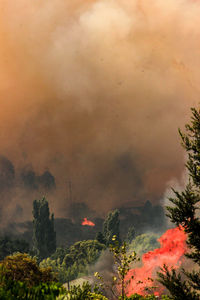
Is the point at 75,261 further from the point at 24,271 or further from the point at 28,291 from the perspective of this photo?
the point at 28,291

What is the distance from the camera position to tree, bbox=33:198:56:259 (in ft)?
297

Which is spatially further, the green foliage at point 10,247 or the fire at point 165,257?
the green foliage at point 10,247

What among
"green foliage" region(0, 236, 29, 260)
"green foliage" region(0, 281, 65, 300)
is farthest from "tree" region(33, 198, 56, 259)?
"green foliage" region(0, 281, 65, 300)

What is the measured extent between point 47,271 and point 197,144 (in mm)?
21629

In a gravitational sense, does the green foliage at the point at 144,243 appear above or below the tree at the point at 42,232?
below

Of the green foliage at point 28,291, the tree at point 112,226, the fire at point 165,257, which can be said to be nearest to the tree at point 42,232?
the tree at point 112,226

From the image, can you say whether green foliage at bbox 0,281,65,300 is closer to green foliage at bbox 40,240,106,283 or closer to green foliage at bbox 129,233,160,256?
green foliage at bbox 40,240,106,283

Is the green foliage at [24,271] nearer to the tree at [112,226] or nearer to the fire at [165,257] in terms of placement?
the fire at [165,257]

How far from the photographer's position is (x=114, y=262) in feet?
198

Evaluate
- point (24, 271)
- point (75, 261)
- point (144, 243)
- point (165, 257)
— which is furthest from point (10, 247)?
point (24, 271)

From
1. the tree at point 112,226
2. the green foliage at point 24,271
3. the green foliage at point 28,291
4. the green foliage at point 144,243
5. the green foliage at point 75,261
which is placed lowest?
the green foliage at point 28,291

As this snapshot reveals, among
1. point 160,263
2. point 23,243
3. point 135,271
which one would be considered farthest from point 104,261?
point 23,243

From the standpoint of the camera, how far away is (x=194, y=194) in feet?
46.1

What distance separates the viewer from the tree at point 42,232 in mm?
90500
